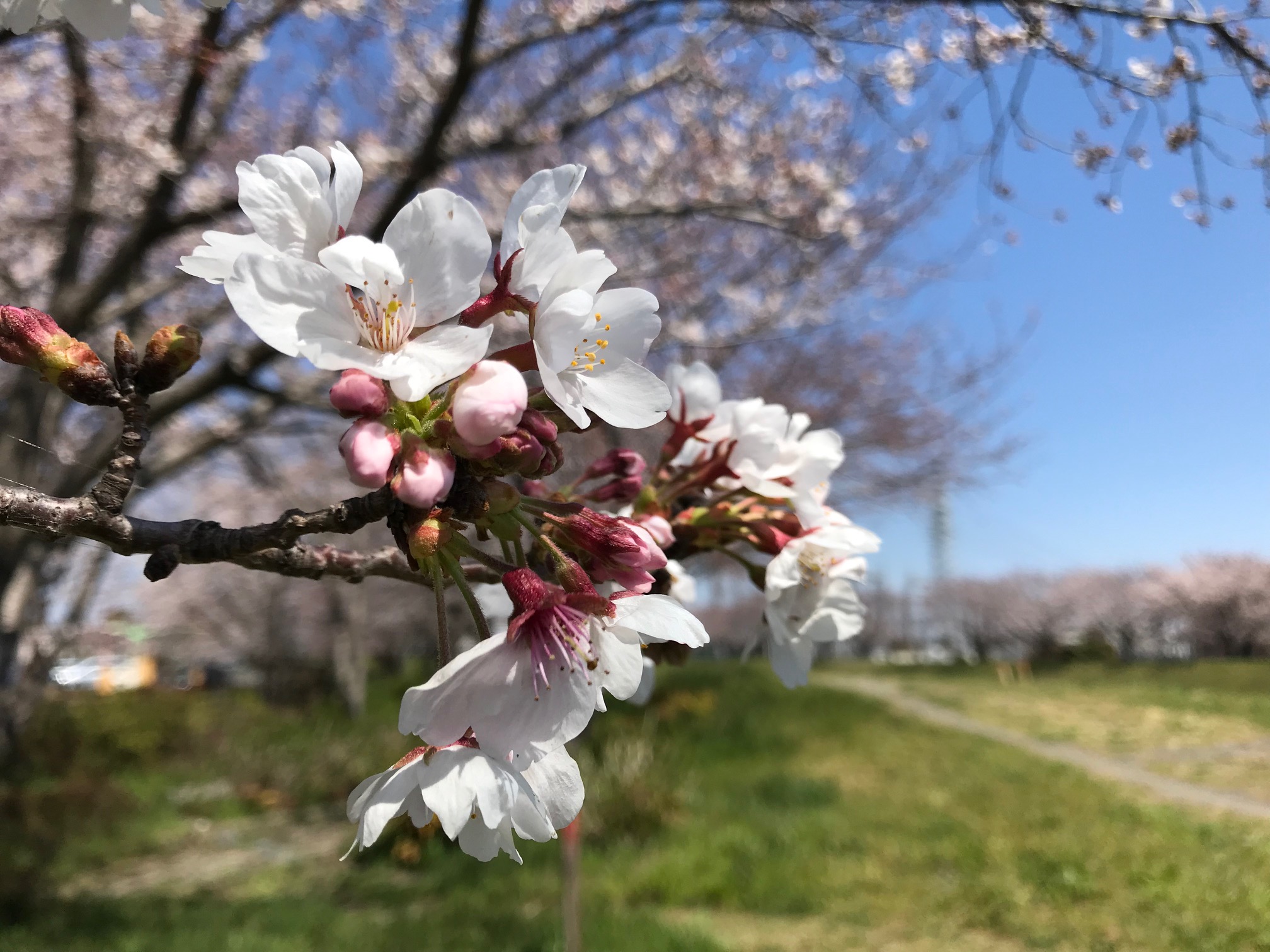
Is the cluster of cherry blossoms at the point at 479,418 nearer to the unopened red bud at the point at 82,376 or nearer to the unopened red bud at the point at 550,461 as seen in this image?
the unopened red bud at the point at 550,461

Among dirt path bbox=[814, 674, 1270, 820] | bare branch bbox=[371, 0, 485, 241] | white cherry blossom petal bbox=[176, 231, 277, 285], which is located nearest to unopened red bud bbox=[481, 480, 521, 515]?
white cherry blossom petal bbox=[176, 231, 277, 285]

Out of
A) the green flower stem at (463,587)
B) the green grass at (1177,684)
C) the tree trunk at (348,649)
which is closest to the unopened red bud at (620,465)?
the green flower stem at (463,587)

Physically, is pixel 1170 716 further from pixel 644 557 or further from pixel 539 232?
pixel 539 232

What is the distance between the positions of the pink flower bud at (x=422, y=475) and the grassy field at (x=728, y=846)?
1.20 metres

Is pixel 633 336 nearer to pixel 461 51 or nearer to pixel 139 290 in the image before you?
pixel 461 51

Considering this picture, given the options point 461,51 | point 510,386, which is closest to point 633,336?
point 510,386

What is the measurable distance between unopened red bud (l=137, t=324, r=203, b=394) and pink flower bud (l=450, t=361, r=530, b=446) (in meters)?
0.25

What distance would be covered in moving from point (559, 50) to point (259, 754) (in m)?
A: 7.42

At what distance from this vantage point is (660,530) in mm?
772

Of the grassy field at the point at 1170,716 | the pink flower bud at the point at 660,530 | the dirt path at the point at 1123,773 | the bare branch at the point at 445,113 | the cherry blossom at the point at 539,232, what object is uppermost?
the bare branch at the point at 445,113

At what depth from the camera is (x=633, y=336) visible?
0.61m

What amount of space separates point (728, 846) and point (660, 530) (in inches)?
169

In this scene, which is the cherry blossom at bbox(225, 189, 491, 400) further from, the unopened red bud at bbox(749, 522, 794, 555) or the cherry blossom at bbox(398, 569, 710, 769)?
the unopened red bud at bbox(749, 522, 794, 555)

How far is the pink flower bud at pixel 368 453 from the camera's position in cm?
Answer: 48
